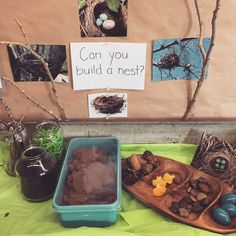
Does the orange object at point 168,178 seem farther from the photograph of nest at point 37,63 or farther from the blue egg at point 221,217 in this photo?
the photograph of nest at point 37,63

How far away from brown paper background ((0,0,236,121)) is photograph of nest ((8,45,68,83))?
0.05 feet

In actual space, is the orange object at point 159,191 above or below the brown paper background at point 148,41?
below

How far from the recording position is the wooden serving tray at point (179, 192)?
61 cm

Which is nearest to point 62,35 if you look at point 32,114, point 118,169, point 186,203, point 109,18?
point 109,18

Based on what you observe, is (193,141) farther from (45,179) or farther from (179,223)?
(45,179)

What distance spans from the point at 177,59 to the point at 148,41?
3.2 inches

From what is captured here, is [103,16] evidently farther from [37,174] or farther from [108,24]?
[37,174]

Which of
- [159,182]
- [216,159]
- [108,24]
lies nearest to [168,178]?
[159,182]

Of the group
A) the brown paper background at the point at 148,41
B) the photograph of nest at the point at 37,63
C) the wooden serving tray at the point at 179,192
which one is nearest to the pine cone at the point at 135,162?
the wooden serving tray at the point at 179,192

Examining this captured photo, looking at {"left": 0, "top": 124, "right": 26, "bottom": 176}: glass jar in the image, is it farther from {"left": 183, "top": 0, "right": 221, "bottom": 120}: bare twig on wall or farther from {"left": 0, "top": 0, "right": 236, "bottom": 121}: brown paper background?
{"left": 183, "top": 0, "right": 221, "bottom": 120}: bare twig on wall

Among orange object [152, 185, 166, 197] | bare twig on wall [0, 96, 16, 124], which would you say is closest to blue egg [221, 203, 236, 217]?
orange object [152, 185, 166, 197]

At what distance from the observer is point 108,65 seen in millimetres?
771

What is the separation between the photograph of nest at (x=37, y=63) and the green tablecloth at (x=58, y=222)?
267 millimetres

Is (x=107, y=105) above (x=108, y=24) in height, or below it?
below
